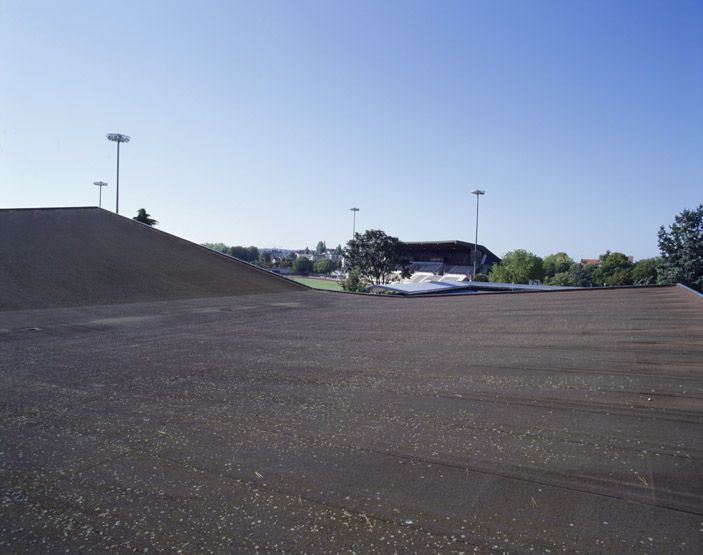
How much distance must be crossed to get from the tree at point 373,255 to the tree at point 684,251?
75.8ft

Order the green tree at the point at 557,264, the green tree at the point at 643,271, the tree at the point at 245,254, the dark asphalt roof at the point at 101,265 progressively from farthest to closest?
1. the tree at the point at 245,254
2. the green tree at the point at 557,264
3. the green tree at the point at 643,271
4. the dark asphalt roof at the point at 101,265

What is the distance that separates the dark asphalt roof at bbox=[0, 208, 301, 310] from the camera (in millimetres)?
15922

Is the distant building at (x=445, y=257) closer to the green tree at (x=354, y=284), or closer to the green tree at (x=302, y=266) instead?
the green tree at (x=354, y=284)

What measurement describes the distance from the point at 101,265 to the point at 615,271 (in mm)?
59104

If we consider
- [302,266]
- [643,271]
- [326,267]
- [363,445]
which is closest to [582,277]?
[643,271]

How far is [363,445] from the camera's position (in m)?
4.30

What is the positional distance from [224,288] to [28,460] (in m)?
15.4

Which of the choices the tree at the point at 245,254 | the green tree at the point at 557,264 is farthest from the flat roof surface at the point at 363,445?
the tree at the point at 245,254

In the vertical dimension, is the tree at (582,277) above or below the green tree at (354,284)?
above

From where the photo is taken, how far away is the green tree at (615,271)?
192ft

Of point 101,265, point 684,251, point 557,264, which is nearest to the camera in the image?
point 101,265

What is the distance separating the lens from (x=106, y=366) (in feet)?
→ 24.7

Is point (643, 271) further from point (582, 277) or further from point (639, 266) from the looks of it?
point (582, 277)

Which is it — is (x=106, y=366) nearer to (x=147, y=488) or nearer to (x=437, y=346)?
(x=147, y=488)
